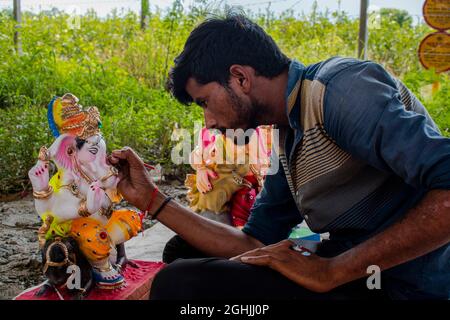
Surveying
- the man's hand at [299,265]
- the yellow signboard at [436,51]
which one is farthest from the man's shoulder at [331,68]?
the yellow signboard at [436,51]

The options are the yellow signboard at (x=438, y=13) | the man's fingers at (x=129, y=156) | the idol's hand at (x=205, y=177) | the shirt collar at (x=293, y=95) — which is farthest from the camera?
the yellow signboard at (x=438, y=13)

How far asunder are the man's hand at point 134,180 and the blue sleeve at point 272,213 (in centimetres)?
45

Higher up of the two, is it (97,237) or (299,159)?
(299,159)

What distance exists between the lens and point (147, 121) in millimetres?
5070

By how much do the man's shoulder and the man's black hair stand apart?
0.56ft

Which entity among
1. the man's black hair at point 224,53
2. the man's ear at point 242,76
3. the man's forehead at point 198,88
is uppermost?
the man's black hair at point 224,53

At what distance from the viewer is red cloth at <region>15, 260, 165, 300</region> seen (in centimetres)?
239

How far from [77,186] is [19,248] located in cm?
140

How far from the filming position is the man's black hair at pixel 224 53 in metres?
1.96

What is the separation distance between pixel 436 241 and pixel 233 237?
91cm

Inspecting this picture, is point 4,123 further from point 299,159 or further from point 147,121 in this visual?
point 299,159

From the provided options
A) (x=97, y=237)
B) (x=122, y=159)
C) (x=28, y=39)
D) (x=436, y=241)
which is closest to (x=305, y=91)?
(x=436, y=241)

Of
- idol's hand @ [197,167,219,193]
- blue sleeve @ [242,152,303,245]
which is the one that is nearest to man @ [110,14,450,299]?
blue sleeve @ [242,152,303,245]

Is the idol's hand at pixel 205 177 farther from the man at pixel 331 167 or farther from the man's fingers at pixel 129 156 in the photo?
the man at pixel 331 167
